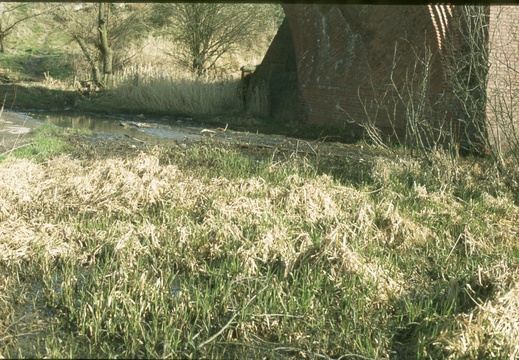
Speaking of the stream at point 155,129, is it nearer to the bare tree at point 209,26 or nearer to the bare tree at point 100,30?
the bare tree at point 100,30

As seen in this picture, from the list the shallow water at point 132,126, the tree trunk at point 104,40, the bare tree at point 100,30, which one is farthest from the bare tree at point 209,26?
→ the shallow water at point 132,126

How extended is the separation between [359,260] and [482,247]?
52.3 inches

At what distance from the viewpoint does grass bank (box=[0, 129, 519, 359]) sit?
4.41 meters

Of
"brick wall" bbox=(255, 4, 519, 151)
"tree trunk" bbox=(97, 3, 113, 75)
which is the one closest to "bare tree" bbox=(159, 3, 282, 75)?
"tree trunk" bbox=(97, 3, 113, 75)

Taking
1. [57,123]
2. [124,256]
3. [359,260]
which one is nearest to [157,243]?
[124,256]

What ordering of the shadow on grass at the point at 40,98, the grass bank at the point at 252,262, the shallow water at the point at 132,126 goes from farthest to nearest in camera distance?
the shadow on grass at the point at 40,98, the shallow water at the point at 132,126, the grass bank at the point at 252,262

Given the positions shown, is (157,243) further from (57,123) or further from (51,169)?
(57,123)

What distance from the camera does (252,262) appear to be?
18.0 feet

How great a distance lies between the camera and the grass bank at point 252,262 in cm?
441

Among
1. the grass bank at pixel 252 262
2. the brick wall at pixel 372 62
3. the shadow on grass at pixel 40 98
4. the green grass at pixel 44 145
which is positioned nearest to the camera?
the grass bank at pixel 252 262

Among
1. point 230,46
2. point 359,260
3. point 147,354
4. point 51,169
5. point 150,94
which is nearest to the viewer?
point 147,354

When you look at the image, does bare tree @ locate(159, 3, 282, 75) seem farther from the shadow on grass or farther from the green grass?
the green grass

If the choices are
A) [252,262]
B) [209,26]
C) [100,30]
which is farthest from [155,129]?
[252,262]

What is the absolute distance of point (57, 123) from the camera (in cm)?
1697
